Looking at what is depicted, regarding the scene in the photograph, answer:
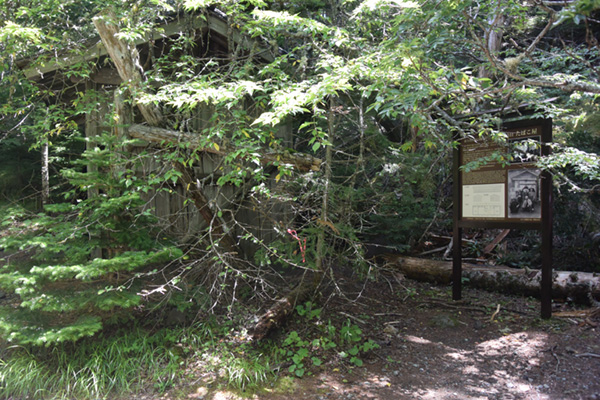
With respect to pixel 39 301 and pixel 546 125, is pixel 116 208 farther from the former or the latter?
pixel 546 125

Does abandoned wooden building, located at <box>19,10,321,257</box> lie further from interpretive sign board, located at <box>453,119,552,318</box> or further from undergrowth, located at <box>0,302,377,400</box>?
interpretive sign board, located at <box>453,119,552,318</box>

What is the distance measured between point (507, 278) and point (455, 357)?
270 cm

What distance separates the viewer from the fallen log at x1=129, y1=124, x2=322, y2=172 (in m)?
4.61

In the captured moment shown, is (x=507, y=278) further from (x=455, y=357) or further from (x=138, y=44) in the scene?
(x=138, y=44)

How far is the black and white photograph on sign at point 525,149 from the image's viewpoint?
192 inches

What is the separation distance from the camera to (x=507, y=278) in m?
6.52

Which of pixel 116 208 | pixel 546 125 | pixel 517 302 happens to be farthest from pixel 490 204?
pixel 116 208

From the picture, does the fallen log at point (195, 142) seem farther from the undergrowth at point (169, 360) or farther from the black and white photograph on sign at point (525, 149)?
the black and white photograph on sign at point (525, 149)

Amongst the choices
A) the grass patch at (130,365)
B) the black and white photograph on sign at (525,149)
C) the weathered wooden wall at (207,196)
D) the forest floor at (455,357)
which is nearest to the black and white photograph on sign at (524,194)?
the black and white photograph on sign at (525,149)

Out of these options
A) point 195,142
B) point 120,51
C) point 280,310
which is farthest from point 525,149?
point 120,51

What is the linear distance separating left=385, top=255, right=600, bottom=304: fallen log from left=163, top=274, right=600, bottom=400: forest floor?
23 centimetres

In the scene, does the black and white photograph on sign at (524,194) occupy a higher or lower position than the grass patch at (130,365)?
higher

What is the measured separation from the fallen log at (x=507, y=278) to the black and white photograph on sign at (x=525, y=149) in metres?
2.17

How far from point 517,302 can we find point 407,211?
2330 millimetres
